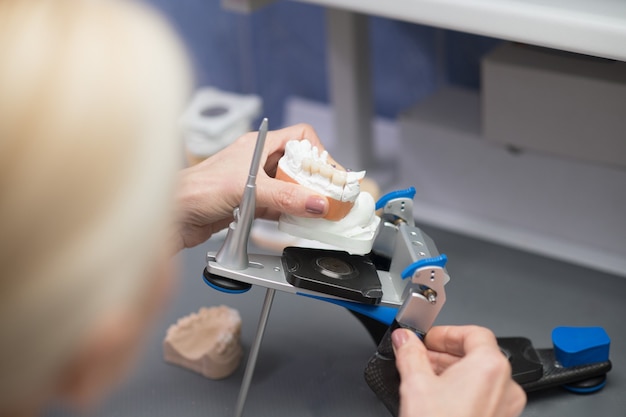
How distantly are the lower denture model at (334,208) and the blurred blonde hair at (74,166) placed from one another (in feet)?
1.65

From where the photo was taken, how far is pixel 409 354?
83 centimetres

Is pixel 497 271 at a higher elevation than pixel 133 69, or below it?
below

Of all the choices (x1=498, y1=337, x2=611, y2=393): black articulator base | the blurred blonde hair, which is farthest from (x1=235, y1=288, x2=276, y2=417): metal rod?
the blurred blonde hair

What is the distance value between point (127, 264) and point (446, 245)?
1029 mm

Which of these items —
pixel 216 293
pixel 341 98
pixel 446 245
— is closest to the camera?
pixel 216 293

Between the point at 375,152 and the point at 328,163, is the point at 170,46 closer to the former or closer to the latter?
the point at 328,163

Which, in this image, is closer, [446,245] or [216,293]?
[216,293]

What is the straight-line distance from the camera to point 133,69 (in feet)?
1.30

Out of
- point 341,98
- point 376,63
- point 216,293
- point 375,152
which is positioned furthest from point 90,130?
point 376,63

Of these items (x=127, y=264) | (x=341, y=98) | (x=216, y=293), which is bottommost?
(x=216, y=293)

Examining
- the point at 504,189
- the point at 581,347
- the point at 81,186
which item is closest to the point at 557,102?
the point at 504,189

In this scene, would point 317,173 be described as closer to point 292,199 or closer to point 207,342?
point 292,199

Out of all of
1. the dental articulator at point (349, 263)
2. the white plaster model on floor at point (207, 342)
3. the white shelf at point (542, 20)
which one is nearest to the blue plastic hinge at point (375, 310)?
the dental articulator at point (349, 263)

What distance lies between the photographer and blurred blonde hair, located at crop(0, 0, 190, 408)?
1.18 ft
